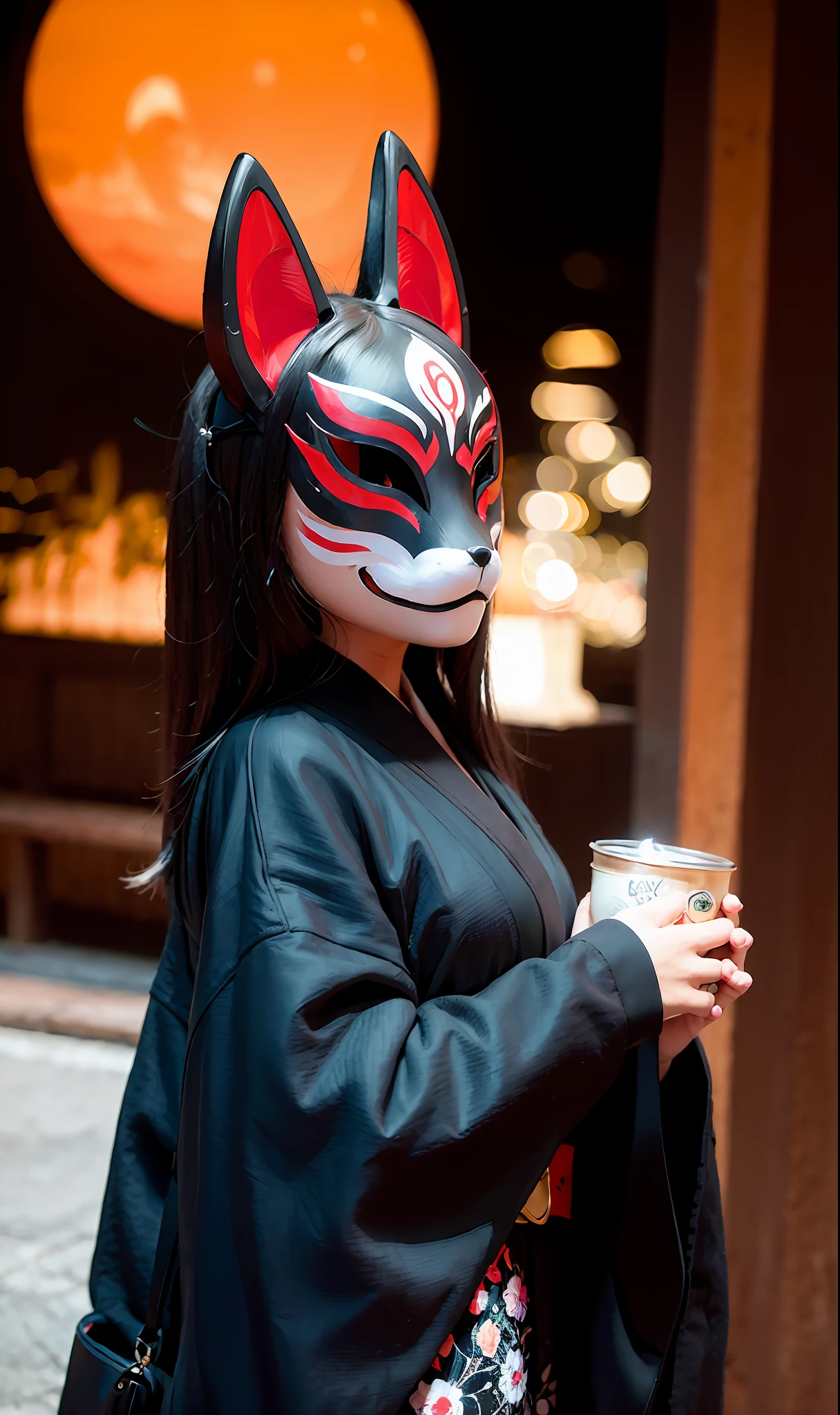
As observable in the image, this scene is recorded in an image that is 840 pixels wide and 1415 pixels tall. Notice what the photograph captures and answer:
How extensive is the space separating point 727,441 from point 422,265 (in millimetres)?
1271

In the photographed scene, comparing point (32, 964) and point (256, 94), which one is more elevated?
point (256, 94)

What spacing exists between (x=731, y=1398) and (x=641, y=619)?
1895mm

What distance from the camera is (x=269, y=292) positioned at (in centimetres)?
104

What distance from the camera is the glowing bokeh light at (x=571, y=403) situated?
2.74 meters

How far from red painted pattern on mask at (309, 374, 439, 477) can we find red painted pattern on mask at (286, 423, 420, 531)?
0.04 m

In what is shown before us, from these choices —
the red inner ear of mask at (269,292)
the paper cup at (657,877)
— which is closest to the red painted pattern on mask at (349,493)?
the red inner ear of mask at (269,292)

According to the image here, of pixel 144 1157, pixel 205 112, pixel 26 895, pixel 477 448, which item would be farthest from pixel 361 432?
pixel 26 895

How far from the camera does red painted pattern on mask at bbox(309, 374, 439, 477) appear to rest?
0.99 m

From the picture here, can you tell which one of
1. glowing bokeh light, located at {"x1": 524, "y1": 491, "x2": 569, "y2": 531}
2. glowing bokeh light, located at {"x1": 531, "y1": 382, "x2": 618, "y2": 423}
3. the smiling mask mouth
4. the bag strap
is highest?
glowing bokeh light, located at {"x1": 531, "y1": 382, "x2": 618, "y2": 423}

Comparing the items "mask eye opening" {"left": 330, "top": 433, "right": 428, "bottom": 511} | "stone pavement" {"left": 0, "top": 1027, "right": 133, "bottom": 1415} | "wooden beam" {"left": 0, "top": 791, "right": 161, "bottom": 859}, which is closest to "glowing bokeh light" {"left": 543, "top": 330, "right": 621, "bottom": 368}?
"wooden beam" {"left": 0, "top": 791, "right": 161, "bottom": 859}

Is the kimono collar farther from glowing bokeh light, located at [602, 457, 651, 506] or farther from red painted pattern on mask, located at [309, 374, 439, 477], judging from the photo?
glowing bokeh light, located at [602, 457, 651, 506]

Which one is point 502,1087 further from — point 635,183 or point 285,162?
point 635,183

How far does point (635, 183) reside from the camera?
2596 millimetres

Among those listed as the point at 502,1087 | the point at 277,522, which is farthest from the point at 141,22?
the point at 502,1087
